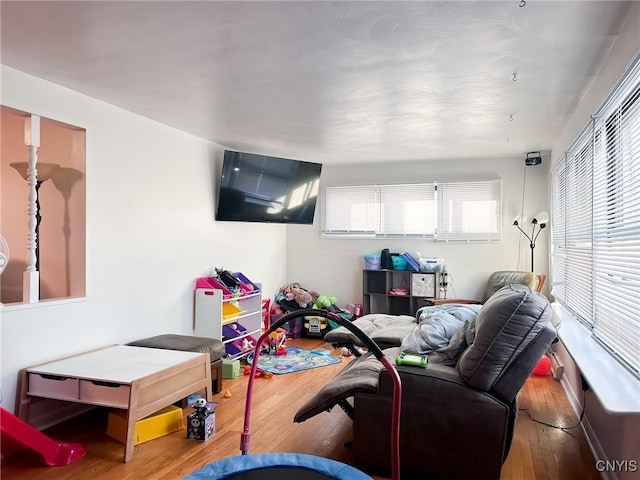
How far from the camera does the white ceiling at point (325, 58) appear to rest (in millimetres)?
2004

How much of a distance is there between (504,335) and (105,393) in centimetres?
223

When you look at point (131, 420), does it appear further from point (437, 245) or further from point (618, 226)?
point (437, 245)

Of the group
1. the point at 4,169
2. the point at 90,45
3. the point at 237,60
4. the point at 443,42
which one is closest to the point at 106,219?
the point at 4,169

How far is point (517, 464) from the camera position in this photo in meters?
2.54

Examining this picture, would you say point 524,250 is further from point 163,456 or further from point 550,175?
point 163,456

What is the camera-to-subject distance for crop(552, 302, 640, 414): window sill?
5.72 feet

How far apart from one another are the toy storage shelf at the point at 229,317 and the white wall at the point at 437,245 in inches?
56.0

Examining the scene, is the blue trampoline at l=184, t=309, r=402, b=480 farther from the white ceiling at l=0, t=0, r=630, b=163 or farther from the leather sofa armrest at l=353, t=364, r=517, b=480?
the white ceiling at l=0, t=0, r=630, b=163

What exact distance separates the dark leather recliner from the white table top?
3.50ft

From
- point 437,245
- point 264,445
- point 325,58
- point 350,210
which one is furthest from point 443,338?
point 350,210

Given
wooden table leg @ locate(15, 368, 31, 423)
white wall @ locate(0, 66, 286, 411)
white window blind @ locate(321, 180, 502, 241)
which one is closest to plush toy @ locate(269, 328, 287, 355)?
white wall @ locate(0, 66, 286, 411)

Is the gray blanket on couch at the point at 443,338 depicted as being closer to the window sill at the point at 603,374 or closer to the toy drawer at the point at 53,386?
the window sill at the point at 603,374

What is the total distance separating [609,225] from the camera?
8.18 feet

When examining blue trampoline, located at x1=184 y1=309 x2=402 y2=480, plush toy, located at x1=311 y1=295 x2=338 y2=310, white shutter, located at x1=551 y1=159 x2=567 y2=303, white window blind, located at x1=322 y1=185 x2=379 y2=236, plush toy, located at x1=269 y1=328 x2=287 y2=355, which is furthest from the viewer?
white window blind, located at x1=322 y1=185 x2=379 y2=236
